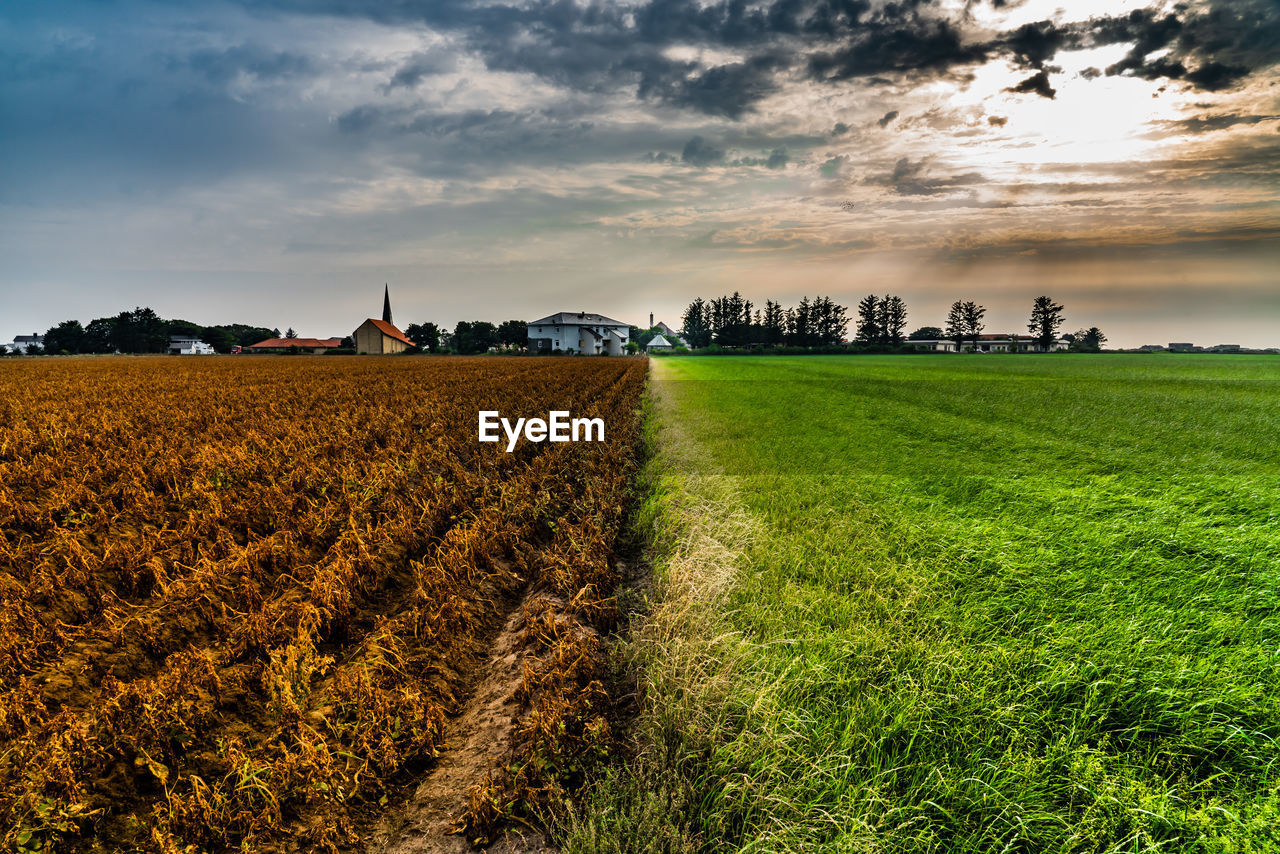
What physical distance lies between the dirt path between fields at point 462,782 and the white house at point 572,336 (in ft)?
355

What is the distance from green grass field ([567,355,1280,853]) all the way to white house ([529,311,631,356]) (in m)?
106

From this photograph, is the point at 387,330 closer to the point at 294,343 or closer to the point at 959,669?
the point at 294,343

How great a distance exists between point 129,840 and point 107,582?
3295 mm

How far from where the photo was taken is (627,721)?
11.5 ft

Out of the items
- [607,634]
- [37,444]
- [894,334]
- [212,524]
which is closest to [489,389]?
[37,444]

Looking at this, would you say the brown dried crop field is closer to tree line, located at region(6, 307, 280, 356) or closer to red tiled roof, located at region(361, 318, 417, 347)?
red tiled roof, located at region(361, 318, 417, 347)

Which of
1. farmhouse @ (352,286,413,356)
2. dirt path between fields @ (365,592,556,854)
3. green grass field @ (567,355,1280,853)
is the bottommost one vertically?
dirt path between fields @ (365,592,556,854)

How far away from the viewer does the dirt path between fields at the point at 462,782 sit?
2.75m

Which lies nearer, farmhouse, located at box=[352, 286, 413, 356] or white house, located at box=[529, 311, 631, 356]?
farmhouse, located at box=[352, 286, 413, 356]

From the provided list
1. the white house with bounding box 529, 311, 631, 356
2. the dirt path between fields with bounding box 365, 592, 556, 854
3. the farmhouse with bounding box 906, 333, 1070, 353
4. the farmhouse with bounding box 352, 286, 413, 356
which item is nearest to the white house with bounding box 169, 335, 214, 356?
the farmhouse with bounding box 352, 286, 413, 356

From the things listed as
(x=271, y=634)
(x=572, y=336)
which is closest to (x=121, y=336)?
(x=572, y=336)

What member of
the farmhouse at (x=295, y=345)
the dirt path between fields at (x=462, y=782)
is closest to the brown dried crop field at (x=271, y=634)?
the dirt path between fields at (x=462, y=782)

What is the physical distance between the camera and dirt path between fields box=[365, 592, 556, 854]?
2752 mm

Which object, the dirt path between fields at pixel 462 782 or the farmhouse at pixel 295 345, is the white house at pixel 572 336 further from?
the dirt path between fields at pixel 462 782
